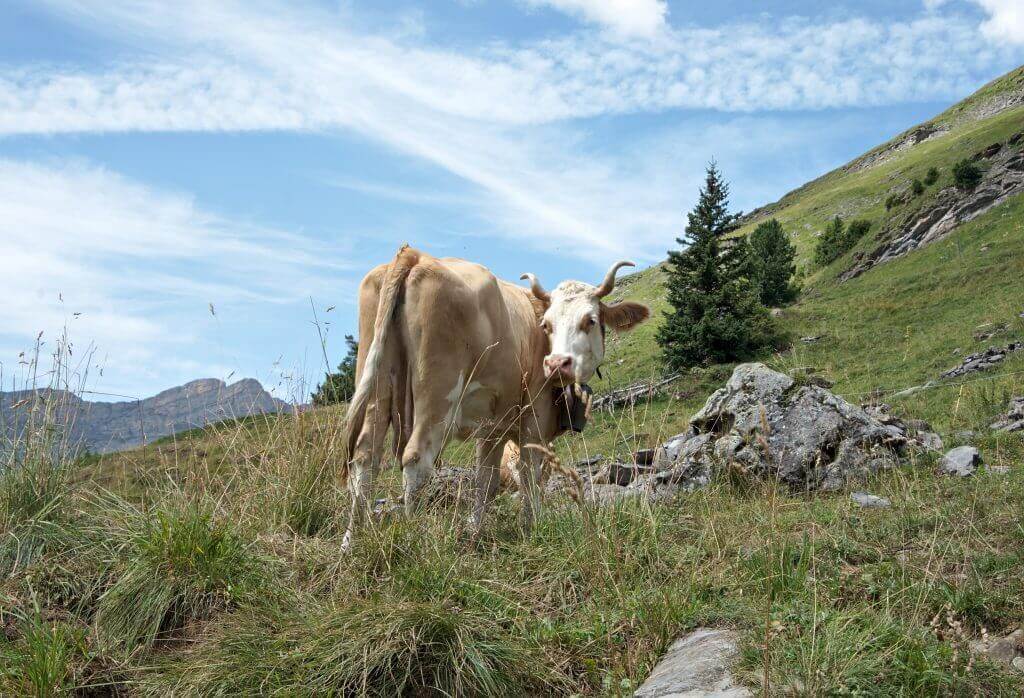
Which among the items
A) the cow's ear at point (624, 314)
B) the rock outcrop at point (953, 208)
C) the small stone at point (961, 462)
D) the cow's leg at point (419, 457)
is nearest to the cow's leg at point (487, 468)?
the cow's leg at point (419, 457)

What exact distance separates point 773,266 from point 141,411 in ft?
176

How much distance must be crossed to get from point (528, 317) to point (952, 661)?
16.3 feet

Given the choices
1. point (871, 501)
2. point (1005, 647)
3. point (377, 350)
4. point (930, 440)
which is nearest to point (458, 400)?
point (377, 350)

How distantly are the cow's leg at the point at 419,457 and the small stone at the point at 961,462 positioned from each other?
6029 millimetres

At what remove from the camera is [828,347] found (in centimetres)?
2756

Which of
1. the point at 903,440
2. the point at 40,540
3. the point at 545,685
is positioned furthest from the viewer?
the point at 903,440

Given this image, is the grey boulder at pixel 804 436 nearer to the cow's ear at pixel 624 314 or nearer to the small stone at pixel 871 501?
the small stone at pixel 871 501

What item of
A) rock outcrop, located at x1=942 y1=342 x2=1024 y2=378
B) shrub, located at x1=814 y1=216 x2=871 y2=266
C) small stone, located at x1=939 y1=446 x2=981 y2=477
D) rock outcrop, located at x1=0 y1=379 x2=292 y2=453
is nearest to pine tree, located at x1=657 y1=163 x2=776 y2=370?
rock outcrop, located at x1=942 y1=342 x2=1024 y2=378

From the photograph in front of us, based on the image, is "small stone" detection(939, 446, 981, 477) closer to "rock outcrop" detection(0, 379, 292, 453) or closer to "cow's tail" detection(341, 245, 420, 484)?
"cow's tail" detection(341, 245, 420, 484)

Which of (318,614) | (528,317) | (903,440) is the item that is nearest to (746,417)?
(903,440)

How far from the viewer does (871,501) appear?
24.4 ft

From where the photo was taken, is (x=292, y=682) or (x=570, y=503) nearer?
(x=292, y=682)

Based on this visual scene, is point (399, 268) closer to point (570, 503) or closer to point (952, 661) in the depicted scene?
point (570, 503)

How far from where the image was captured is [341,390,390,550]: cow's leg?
5.70 metres
